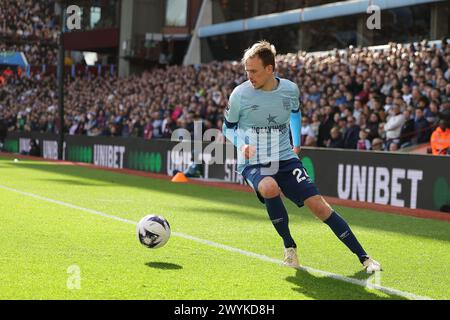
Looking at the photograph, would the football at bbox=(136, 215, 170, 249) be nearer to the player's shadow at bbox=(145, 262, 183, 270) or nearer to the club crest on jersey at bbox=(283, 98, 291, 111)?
the player's shadow at bbox=(145, 262, 183, 270)

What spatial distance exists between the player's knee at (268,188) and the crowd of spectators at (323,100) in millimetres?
9427

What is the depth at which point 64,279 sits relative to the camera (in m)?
6.45

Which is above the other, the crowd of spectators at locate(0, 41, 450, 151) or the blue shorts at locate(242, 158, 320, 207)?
the crowd of spectators at locate(0, 41, 450, 151)

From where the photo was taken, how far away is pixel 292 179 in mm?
7188

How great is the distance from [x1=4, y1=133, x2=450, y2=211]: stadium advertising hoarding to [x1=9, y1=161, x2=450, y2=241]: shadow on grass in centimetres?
118

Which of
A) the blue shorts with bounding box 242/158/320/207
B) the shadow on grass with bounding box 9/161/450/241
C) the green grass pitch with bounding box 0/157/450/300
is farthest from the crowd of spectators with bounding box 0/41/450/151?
the blue shorts with bounding box 242/158/320/207

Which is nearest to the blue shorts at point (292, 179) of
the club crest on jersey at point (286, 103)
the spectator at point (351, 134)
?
the club crest on jersey at point (286, 103)

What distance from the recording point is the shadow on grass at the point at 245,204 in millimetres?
11516

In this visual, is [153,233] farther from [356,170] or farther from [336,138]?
[336,138]

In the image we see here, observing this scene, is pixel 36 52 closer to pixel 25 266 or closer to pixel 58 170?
pixel 58 170

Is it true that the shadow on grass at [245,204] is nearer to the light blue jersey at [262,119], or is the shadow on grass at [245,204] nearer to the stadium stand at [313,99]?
the stadium stand at [313,99]

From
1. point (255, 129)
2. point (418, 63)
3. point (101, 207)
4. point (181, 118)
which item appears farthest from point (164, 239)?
point (181, 118)

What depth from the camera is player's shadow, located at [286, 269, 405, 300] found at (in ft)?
20.1
